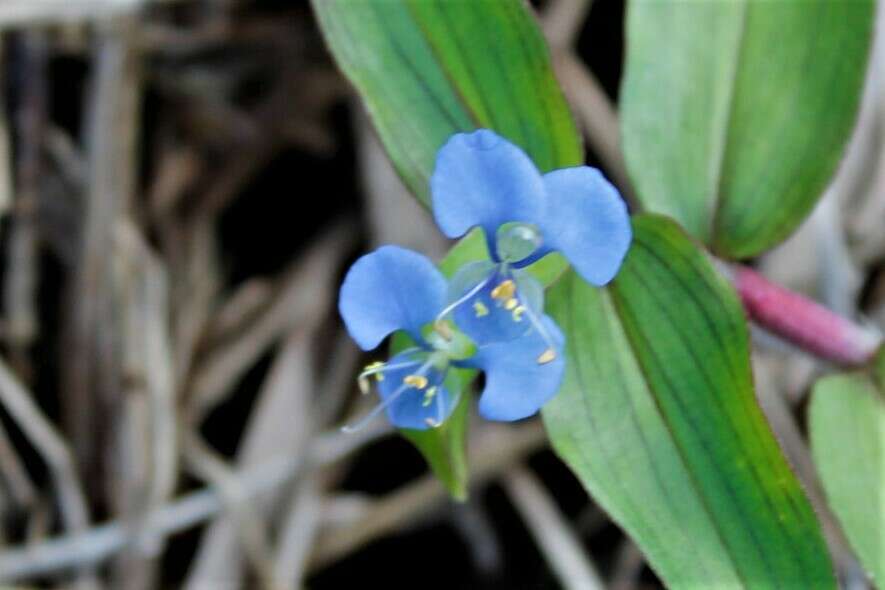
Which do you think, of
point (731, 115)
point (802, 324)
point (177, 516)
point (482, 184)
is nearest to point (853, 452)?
point (802, 324)

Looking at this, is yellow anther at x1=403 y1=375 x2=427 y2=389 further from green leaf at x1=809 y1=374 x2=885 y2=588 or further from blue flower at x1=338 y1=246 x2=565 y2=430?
green leaf at x1=809 y1=374 x2=885 y2=588

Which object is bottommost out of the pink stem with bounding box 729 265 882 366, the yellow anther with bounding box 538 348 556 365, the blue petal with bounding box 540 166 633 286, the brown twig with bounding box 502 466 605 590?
the brown twig with bounding box 502 466 605 590

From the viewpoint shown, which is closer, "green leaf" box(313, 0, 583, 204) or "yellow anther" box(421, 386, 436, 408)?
"yellow anther" box(421, 386, 436, 408)

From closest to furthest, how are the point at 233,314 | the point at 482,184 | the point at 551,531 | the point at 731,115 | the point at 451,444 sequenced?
the point at 482,184 → the point at 451,444 → the point at 731,115 → the point at 551,531 → the point at 233,314

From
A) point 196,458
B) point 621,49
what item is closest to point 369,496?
point 196,458

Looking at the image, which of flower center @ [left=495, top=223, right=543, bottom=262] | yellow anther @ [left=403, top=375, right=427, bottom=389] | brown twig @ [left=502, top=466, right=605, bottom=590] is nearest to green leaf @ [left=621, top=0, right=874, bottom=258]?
flower center @ [left=495, top=223, right=543, bottom=262]

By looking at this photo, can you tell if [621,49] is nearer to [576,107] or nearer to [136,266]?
[576,107]

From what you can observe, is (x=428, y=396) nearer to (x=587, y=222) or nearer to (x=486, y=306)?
(x=486, y=306)
